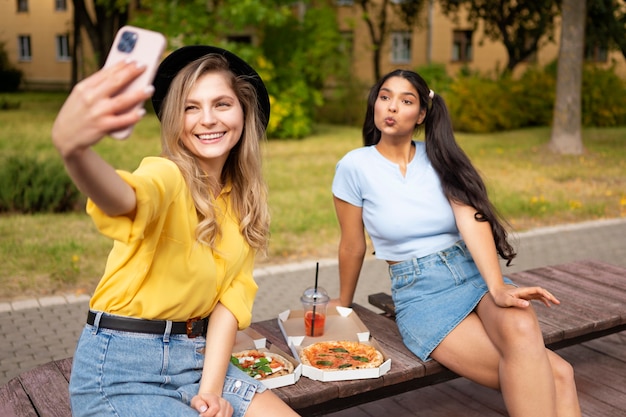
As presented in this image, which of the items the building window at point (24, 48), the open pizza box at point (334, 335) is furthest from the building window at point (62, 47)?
the open pizza box at point (334, 335)

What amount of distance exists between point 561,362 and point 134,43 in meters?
2.24

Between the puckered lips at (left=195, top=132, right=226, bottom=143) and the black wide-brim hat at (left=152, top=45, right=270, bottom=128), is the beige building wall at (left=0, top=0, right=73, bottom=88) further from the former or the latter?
the puckered lips at (left=195, top=132, right=226, bottom=143)

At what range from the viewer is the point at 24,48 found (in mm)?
46812

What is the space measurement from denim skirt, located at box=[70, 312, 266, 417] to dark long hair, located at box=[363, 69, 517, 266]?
5.57ft

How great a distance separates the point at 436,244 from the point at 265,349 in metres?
0.96

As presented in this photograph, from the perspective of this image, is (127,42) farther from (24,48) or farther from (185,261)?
(24,48)

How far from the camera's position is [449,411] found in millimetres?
3977

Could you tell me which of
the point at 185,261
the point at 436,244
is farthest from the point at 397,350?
the point at 185,261

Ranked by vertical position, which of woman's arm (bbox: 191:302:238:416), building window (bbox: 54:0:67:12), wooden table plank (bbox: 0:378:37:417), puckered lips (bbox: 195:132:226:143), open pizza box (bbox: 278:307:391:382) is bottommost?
wooden table plank (bbox: 0:378:37:417)

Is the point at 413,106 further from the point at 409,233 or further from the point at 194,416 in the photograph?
the point at 194,416

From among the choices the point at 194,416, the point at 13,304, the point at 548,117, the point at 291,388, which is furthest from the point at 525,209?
the point at 548,117

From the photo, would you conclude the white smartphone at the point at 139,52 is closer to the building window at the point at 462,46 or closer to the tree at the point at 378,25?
the tree at the point at 378,25

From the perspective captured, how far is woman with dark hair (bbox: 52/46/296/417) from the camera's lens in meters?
2.19

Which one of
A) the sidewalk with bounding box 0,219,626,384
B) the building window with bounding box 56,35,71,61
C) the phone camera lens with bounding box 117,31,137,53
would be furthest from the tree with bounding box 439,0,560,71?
the building window with bounding box 56,35,71,61
